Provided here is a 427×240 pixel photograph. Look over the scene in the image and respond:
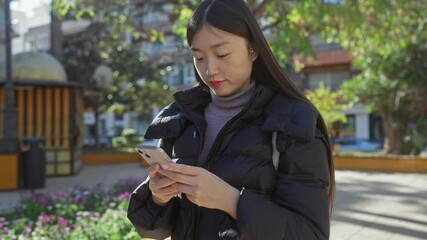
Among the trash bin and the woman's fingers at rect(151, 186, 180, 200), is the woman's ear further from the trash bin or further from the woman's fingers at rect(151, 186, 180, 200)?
the trash bin

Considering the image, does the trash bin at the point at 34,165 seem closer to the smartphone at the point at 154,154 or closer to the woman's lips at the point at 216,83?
the woman's lips at the point at 216,83

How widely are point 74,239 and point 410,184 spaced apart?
8862mm

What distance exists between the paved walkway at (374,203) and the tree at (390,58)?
3447mm

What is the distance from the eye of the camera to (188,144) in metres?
1.56

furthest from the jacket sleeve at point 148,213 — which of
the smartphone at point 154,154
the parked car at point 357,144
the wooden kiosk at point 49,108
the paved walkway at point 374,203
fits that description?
the parked car at point 357,144

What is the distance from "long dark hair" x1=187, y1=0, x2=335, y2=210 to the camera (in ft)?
4.77

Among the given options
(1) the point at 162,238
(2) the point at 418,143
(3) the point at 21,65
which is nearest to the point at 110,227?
(1) the point at 162,238

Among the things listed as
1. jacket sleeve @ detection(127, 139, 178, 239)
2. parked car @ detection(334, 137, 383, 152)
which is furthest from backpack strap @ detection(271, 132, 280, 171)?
parked car @ detection(334, 137, 383, 152)

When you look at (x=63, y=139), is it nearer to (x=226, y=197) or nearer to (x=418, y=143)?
(x=418, y=143)

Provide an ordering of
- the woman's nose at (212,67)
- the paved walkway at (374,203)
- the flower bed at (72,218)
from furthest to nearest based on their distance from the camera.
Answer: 1. the paved walkway at (374,203)
2. the flower bed at (72,218)
3. the woman's nose at (212,67)

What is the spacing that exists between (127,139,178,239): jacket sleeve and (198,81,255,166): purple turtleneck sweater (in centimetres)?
21

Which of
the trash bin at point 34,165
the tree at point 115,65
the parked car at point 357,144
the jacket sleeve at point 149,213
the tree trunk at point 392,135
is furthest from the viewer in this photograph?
the parked car at point 357,144

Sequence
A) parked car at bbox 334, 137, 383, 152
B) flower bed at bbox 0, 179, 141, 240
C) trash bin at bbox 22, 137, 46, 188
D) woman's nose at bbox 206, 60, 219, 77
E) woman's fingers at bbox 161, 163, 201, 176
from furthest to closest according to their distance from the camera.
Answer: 1. parked car at bbox 334, 137, 383, 152
2. trash bin at bbox 22, 137, 46, 188
3. flower bed at bbox 0, 179, 141, 240
4. woman's nose at bbox 206, 60, 219, 77
5. woman's fingers at bbox 161, 163, 201, 176

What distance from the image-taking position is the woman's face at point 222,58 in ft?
4.77
